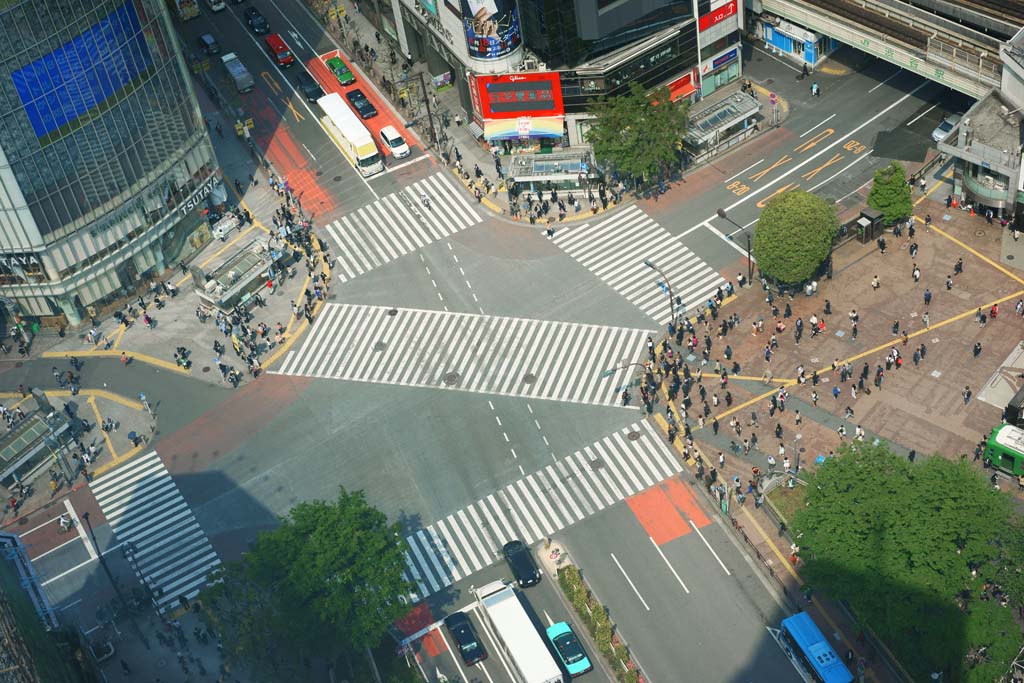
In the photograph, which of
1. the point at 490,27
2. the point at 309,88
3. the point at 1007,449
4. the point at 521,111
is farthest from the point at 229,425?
the point at 1007,449

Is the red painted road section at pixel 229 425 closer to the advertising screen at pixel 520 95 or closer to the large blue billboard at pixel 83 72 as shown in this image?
the large blue billboard at pixel 83 72

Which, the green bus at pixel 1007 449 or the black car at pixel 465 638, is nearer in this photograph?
the black car at pixel 465 638

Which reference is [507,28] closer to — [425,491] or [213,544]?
[425,491]

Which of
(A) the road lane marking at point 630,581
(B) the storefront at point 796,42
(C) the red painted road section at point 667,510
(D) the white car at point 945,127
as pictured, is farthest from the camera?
(B) the storefront at point 796,42

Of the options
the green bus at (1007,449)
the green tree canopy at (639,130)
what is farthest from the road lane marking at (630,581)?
the green tree canopy at (639,130)

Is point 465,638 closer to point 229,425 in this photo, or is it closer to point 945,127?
point 229,425

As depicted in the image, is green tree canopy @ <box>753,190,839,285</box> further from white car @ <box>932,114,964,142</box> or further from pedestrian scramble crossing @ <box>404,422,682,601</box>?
white car @ <box>932,114,964,142</box>
